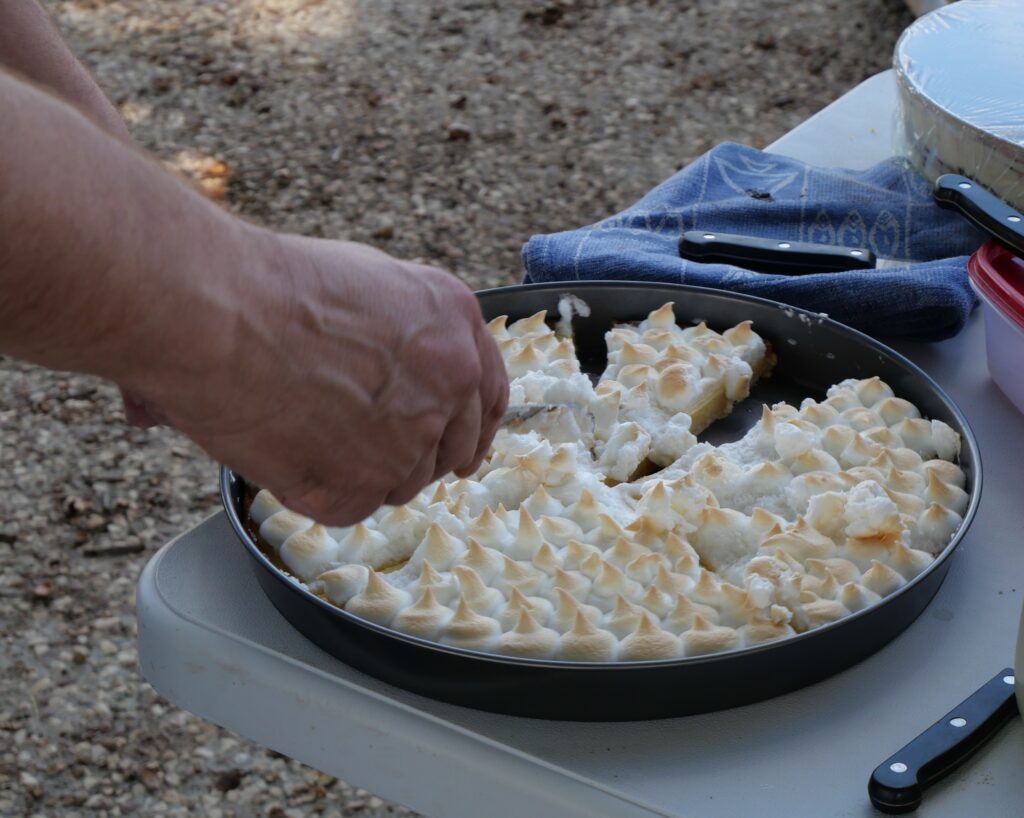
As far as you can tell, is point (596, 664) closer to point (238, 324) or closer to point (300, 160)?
point (238, 324)

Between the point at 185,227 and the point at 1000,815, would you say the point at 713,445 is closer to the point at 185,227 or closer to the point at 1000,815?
the point at 1000,815

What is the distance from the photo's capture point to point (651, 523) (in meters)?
1.23

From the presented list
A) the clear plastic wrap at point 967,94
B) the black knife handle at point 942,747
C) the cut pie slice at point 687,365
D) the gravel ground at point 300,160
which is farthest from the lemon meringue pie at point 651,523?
the gravel ground at point 300,160

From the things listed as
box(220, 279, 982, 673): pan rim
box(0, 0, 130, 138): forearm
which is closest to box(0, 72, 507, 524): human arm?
box(220, 279, 982, 673): pan rim

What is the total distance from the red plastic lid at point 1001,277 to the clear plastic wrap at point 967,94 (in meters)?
0.21

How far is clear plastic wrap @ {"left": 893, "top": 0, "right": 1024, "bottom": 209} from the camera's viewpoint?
1639 mm

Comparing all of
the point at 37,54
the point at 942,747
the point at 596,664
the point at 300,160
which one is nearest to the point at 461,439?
the point at 596,664

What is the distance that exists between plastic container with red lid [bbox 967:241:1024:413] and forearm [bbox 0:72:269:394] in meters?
0.90

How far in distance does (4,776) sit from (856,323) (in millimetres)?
1640

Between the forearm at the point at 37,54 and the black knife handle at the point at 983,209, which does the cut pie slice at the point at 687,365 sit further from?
the forearm at the point at 37,54

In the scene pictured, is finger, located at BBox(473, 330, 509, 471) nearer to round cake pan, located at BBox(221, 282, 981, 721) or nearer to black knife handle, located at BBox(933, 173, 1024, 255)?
round cake pan, located at BBox(221, 282, 981, 721)

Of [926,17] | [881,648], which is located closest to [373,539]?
[881,648]

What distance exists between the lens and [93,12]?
5.02 m

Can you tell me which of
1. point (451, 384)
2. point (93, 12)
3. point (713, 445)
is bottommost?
point (93, 12)
